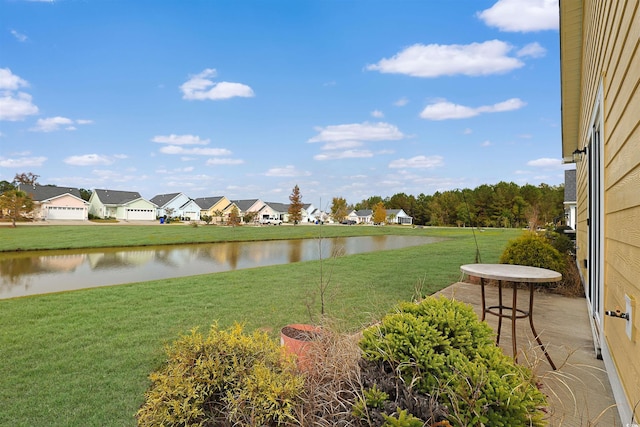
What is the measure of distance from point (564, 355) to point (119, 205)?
152 ft

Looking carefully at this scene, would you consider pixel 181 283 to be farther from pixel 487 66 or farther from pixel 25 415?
pixel 487 66

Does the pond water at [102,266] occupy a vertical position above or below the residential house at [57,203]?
below

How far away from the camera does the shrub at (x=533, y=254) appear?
5996 millimetres

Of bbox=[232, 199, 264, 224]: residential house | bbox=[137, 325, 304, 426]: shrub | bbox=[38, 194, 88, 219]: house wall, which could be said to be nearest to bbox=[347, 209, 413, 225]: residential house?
bbox=[232, 199, 264, 224]: residential house

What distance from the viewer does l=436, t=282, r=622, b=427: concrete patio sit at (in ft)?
6.64

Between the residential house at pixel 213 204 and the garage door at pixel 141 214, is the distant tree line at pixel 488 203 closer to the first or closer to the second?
the residential house at pixel 213 204

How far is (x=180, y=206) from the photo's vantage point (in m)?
47.7

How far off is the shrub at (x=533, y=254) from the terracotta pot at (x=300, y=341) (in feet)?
17.0

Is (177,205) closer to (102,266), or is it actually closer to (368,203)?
(102,266)

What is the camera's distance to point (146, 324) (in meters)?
4.46

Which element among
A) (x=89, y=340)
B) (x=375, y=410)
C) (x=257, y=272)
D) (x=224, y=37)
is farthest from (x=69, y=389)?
(x=224, y=37)

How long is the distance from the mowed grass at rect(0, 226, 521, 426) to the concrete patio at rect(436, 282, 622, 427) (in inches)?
46.2

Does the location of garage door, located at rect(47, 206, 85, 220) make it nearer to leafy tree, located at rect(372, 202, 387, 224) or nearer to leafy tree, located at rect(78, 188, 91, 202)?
leafy tree, located at rect(78, 188, 91, 202)

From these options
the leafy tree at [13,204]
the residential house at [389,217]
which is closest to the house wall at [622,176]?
the leafy tree at [13,204]
